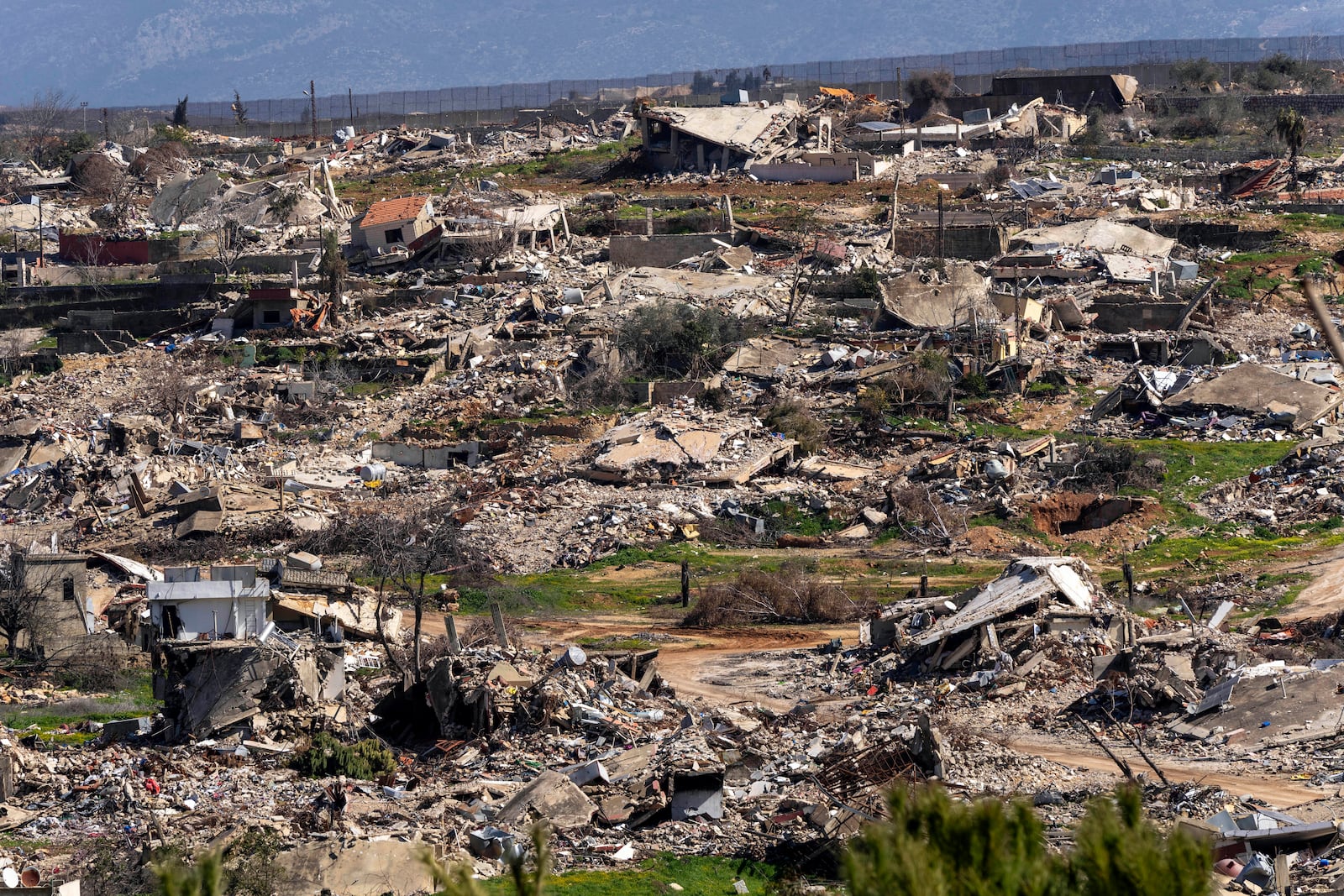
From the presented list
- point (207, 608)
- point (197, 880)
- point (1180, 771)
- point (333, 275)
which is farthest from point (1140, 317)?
point (197, 880)

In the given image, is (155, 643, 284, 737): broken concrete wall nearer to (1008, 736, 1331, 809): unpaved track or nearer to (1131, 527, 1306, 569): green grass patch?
(1008, 736, 1331, 809): unpaved track

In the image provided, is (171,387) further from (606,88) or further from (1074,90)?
(606,88)

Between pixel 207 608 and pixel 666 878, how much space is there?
8182mm

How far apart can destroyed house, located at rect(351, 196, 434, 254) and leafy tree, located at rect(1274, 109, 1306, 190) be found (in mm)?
21618

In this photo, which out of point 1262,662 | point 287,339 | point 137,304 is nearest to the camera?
point 1262,662

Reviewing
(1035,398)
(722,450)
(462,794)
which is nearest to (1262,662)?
(462,794)

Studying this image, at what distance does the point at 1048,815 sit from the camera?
14359 millimetres

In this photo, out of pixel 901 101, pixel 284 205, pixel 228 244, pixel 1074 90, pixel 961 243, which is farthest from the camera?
pixel 901 101

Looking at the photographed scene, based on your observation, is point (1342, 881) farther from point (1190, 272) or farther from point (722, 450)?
point (1190, 272)

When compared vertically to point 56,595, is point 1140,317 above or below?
above

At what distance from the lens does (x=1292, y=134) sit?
48.5 meters

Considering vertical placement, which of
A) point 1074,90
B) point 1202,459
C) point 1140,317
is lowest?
point 1202,459

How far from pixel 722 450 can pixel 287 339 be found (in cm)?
1249

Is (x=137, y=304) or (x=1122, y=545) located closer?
(x=1122, y=545)
